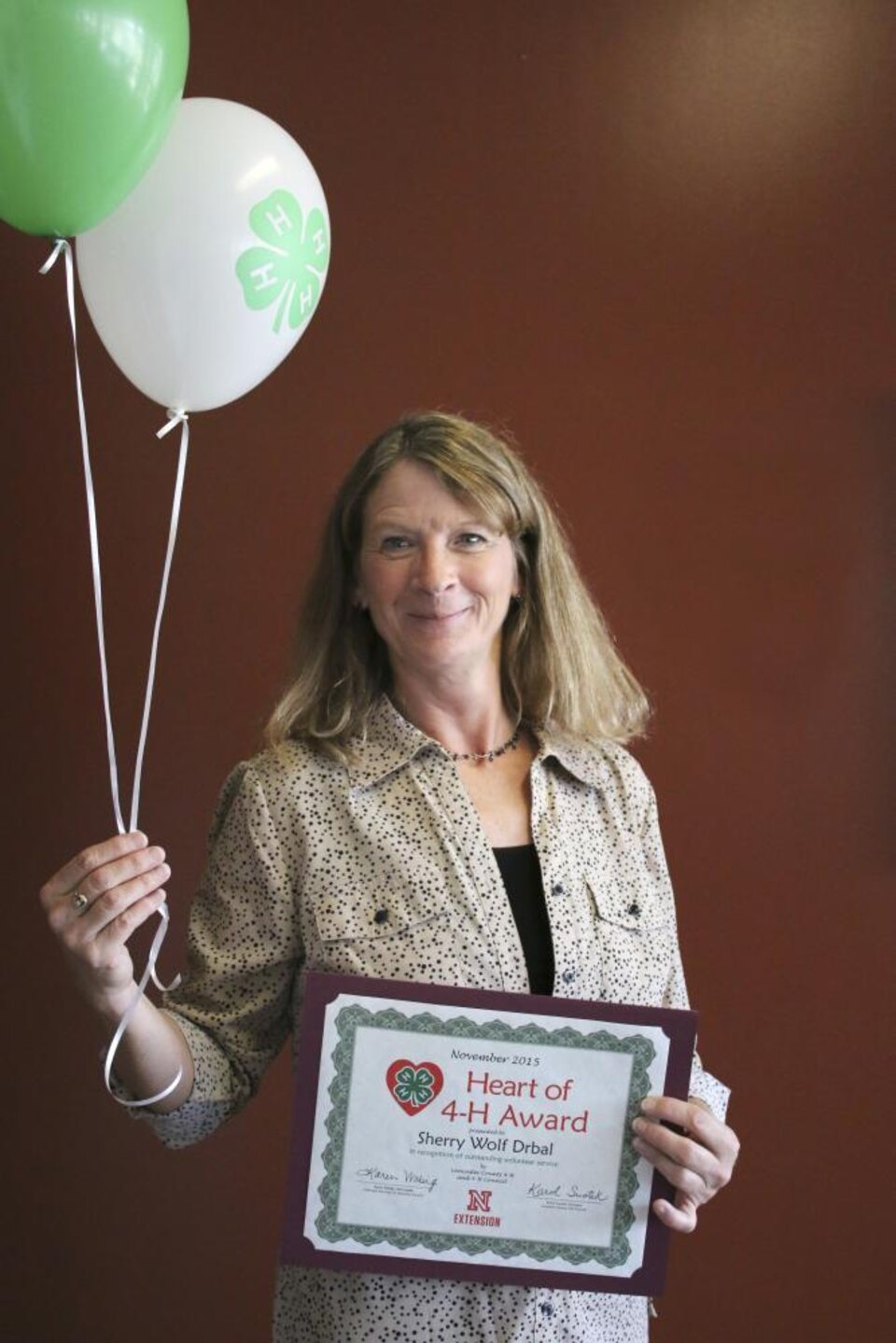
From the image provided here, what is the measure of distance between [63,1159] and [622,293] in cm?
161

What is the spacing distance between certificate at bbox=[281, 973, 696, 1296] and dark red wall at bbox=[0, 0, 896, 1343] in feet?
2.78

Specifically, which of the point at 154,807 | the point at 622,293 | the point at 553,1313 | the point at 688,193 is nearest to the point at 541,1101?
the point at 553,1313

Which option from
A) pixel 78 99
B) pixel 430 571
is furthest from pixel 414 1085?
pixel 78 99

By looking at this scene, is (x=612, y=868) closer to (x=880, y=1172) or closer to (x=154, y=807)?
(x=154, y=807)

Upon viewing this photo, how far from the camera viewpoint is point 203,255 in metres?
1.41

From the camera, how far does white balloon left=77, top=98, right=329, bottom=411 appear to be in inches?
55.5

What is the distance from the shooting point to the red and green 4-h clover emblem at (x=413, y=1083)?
1438mm

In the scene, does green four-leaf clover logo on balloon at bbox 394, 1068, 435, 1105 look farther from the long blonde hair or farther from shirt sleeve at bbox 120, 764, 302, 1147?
the long blonde hair

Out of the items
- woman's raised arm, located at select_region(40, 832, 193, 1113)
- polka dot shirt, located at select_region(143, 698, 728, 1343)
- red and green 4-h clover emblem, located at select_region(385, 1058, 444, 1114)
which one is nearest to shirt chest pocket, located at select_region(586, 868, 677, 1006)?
polka dot shirt, located at select_region(143, 698, 728, 1343)

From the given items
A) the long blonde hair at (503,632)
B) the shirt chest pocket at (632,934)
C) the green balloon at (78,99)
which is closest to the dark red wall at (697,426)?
the long blonde hair at (503,632)

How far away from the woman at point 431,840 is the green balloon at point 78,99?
507 mm

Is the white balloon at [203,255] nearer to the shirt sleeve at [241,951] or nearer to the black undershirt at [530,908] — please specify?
the shirt sleeve at [241,951]

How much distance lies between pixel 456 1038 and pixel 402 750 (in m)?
0.37
